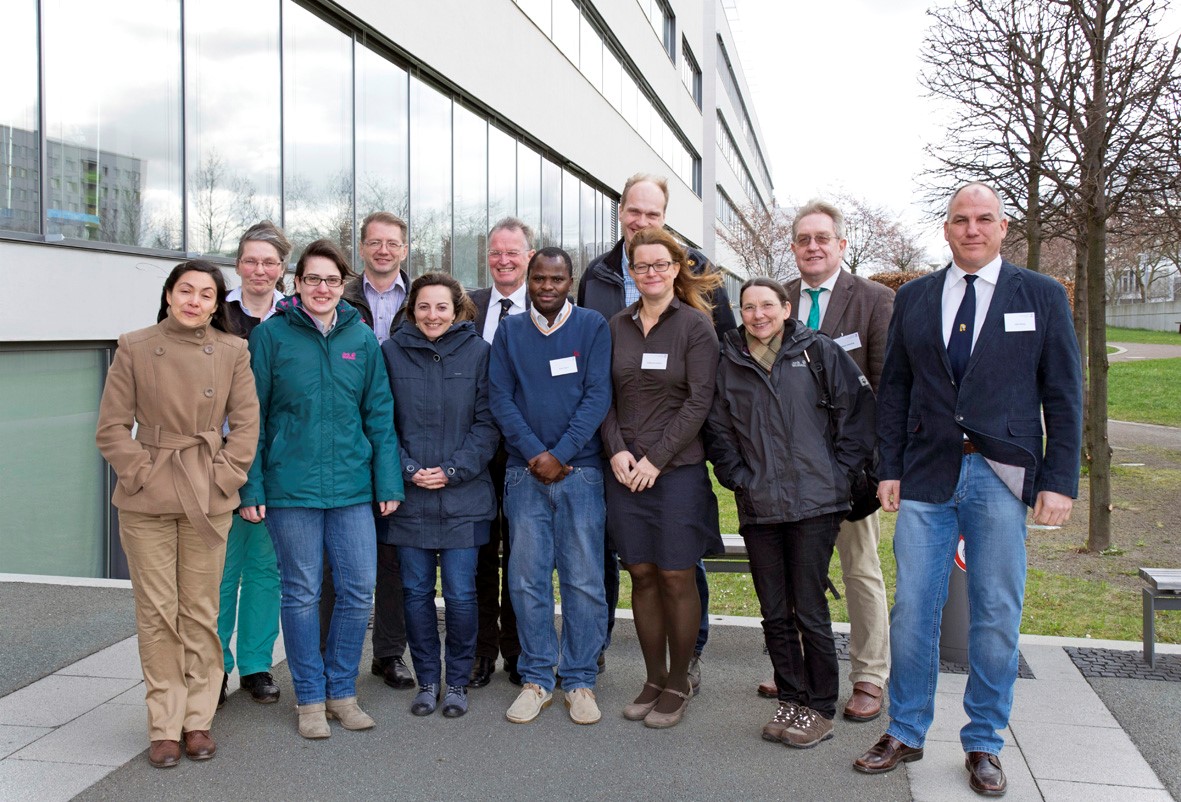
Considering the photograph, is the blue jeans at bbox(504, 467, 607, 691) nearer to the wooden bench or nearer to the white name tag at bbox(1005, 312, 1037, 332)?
the white name tag at bbox(1005, 312, 1037, 332)

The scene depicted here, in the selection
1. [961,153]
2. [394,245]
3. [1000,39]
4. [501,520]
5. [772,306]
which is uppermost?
[1000,39]

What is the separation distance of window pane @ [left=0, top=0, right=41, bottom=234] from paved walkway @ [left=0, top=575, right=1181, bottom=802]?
3.41 meters

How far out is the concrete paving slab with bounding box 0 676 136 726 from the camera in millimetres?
4512

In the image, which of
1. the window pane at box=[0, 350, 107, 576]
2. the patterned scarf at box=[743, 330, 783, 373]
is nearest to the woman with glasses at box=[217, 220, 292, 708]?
the patterned scarf at box=[743, 330, 783, 373]

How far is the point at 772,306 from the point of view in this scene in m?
4.30

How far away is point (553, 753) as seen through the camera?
417 centimetres

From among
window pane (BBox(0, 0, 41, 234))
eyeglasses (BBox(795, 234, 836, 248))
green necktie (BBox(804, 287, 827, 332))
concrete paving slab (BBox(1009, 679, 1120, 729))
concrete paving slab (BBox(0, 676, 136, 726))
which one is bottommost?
concrete paving slab (BBox(0, 676, 136, 726))

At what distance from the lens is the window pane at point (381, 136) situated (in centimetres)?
1098

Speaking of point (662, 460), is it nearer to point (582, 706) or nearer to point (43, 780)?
point (582, 706)

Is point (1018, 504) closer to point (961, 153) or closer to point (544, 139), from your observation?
point (961, 153)

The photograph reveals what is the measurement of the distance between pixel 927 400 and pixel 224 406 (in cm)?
Answer: 296

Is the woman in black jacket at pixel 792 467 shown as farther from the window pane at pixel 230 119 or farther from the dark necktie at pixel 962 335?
the window pane at pixel 230 119

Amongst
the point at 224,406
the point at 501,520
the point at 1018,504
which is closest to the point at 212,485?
the point at 224,406

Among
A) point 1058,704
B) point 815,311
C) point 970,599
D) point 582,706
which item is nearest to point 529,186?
point 815,311
